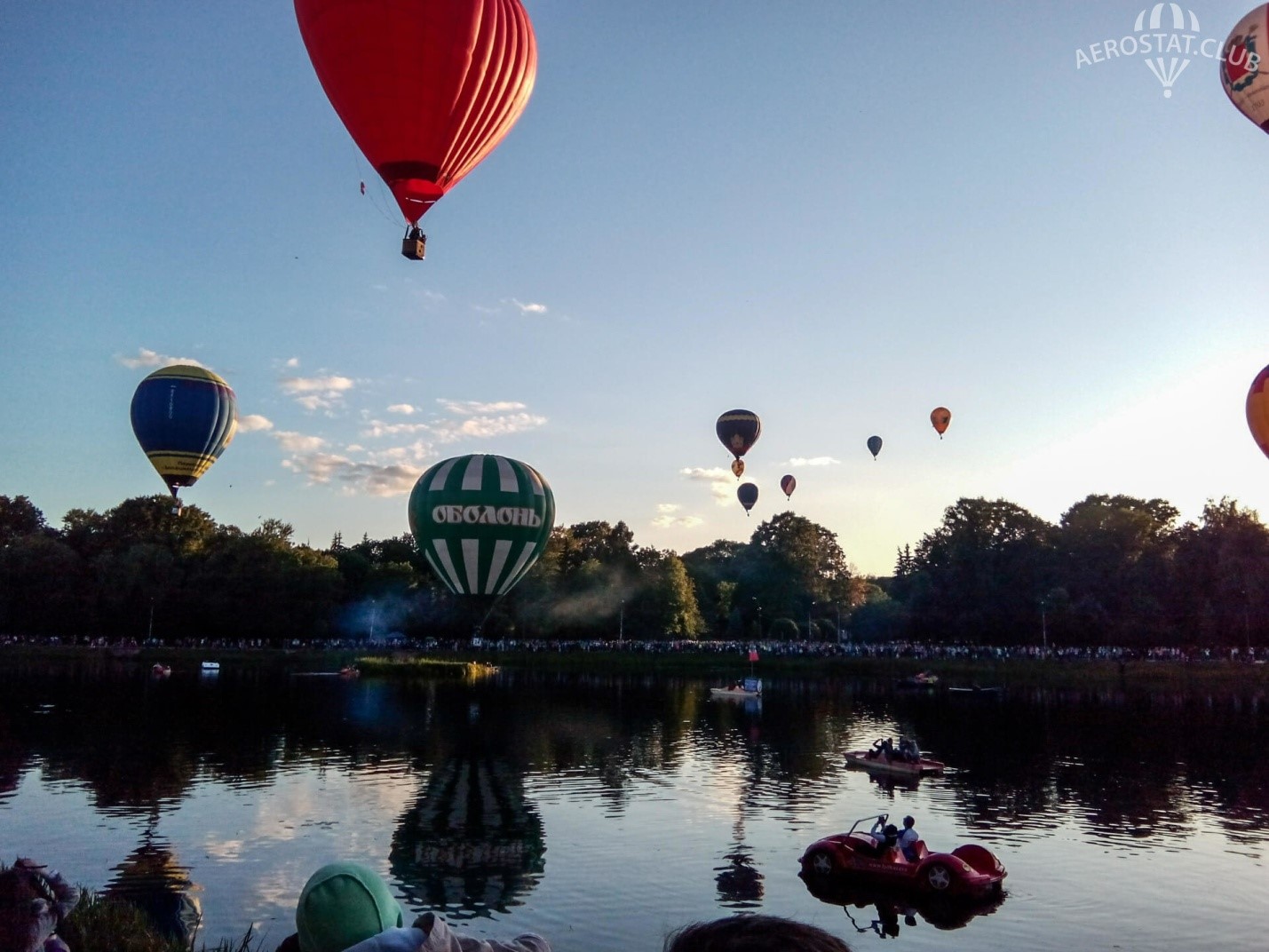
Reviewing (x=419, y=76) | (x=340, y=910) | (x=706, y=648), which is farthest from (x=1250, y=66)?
(x=706, y=648)

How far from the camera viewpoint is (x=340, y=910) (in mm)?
4527

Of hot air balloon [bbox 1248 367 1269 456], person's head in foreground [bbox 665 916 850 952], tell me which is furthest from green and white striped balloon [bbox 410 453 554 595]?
person's head in foreground [bbox 665 916 850 952]

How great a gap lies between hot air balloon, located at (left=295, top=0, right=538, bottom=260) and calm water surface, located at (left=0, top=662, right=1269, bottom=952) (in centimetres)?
1324

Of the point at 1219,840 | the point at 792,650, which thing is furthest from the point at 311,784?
the point at 792,650

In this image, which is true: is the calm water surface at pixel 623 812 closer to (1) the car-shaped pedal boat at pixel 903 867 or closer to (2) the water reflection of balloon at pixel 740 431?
(1) the car-shaped pedal boat at pixel 903 867

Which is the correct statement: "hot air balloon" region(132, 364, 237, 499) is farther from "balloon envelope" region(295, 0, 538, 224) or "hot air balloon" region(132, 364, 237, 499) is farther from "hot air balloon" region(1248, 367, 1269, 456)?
"hot air balloon" region(1248, 367, 1269, 456)

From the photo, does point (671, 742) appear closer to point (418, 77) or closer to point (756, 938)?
point (418, 77)

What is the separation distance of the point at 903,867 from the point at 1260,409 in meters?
28.0

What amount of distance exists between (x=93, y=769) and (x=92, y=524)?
3397 inches

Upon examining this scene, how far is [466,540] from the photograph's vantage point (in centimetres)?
3981

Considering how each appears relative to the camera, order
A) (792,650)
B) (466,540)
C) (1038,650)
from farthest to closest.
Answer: (792,650) < (1038,650) < (466,540)

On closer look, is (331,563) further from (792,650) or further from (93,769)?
(93,769)

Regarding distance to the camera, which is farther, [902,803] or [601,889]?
[902,803]

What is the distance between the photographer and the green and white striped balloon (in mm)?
39844
